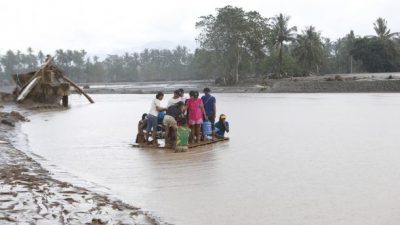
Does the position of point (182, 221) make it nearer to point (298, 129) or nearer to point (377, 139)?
point (377, 139)

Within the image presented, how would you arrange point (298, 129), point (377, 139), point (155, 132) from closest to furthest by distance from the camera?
1. point (155, 132)
2. point (377, 139)
3. point (298, 129)

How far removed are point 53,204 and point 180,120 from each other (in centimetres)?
576

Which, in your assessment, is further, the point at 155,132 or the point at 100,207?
the point at 155,132

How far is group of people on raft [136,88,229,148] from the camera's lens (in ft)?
39.0

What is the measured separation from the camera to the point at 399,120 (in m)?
18.9

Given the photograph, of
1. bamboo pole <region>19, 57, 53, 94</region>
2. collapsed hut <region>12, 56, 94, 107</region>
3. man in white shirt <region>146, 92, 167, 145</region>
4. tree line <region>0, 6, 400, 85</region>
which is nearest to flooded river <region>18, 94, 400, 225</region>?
man in white shirt <region>146, 92, 167, 145</region>

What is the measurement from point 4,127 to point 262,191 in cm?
1295

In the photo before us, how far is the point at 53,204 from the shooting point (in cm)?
639

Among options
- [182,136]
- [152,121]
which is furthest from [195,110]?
[152,121]

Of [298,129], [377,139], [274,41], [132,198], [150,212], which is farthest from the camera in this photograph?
[274,41]

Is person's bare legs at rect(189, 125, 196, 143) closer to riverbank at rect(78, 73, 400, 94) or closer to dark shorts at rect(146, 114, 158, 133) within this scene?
dark shorts at rect(146, 114, 158, 133)

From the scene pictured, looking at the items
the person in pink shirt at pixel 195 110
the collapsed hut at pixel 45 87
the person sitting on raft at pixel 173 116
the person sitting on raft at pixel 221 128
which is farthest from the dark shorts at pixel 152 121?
the collapsed hut at pixel 45 87

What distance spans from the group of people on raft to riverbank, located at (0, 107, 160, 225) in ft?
13.0

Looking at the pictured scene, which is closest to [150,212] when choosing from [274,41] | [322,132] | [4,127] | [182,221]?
[182,221]
